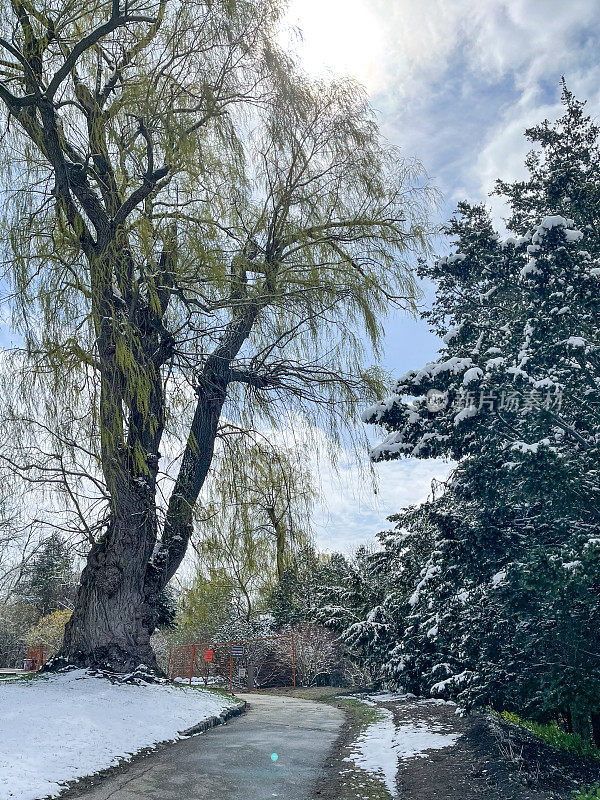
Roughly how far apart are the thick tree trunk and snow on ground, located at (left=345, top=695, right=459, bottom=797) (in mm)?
3522

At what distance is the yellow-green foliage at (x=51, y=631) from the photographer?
33.3 m

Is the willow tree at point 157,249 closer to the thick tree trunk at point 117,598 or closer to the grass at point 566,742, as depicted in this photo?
the thick tree trunk at point 117,598

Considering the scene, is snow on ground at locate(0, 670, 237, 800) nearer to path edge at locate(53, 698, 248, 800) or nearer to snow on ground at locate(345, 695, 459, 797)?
path edge at locate(53, 698, 248, 800)

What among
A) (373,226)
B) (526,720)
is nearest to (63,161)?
(373,226)

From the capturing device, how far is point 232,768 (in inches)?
188

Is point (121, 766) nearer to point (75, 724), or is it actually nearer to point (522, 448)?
point (75, 724)

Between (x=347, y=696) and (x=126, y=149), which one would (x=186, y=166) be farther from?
(x=347, y=696)

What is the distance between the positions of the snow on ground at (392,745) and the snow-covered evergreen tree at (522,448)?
2.11 ft

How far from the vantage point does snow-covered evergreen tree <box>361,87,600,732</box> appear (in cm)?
451

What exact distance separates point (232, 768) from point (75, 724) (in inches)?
61.9

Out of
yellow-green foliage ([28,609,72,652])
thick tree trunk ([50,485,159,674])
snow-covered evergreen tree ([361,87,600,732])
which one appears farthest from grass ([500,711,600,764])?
yellow-green foliage ([28,609,72,652])

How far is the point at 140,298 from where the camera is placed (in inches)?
309

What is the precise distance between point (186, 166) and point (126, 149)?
79 cm

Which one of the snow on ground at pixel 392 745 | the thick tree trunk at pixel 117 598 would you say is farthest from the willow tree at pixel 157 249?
the snow on ground at pixel 392 745
